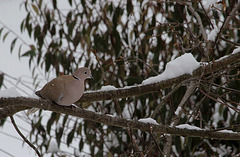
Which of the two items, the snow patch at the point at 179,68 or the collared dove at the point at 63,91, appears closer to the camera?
the collared dove at the point at 63,91

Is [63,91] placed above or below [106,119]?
above

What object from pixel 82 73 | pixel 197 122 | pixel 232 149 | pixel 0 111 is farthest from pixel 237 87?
pixel 0 111

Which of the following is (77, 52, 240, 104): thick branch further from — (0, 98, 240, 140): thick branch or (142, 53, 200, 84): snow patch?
(0, 98, 240, 140): thick branch

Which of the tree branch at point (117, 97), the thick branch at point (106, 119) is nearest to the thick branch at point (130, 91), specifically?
the tree branch at point (117, 97)

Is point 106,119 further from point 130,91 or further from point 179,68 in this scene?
point 179,68

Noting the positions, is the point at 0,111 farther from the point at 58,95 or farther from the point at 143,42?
the point at 143,42

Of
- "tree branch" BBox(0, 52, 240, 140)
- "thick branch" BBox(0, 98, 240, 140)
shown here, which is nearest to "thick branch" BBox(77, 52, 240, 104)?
"tree branch" BBox(0, 52, 240, 140)

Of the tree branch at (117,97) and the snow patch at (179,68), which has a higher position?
the snow patch at (179,68)

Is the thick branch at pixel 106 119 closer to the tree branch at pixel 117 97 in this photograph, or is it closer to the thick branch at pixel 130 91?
the tree branch at pixel 117 97

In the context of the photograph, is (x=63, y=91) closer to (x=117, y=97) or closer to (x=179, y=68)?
(x=117, y=97)

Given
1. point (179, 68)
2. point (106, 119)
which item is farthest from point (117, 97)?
point (179, 68)

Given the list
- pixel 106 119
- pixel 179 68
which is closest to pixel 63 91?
pixel 106 119

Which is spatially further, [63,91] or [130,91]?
[130,91]

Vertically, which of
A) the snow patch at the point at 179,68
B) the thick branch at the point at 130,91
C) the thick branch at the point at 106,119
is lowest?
the thick branch at the point at 106,119
